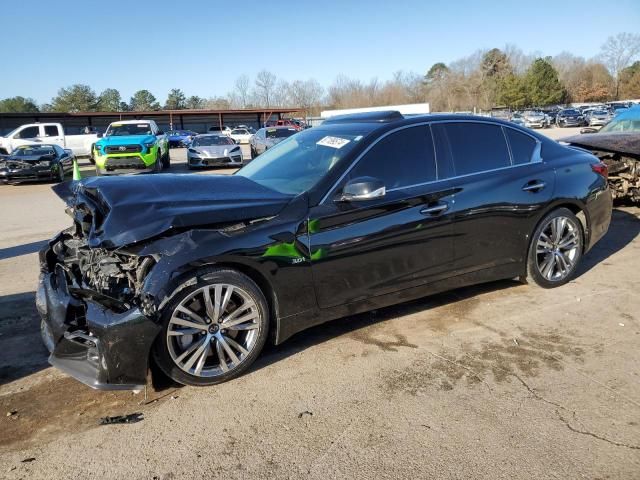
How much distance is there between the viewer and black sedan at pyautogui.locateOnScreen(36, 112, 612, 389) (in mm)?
3230

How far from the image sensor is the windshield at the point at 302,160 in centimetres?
398

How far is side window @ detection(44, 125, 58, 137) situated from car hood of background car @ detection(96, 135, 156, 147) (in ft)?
29.3

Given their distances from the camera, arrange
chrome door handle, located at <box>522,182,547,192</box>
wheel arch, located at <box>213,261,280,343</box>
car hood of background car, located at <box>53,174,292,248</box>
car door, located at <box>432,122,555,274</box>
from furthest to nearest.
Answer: chrome door handle, located at <box>522,182,547,192</box>
car door, located at <box>432,122,555,274</box>
wheel arch, located at <box>213,261,280,343</box>
car hood of background car, located at <box>53,174,292,248</box>

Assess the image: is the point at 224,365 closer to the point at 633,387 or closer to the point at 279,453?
the point at 279,453

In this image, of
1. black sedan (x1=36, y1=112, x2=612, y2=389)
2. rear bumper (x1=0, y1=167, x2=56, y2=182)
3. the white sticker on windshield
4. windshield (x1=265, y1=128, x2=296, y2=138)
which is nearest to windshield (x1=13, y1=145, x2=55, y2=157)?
rear bumper (x1=0, y1=167, x2=56, y2=182)

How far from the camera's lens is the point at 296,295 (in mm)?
3600

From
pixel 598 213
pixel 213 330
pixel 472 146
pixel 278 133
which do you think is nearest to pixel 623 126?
pixel 598 213

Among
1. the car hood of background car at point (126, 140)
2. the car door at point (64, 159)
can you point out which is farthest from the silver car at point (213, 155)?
the car door at point (64, 159)

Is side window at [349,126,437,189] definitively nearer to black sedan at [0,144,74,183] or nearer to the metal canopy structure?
black sedan at [0,144,74,183]

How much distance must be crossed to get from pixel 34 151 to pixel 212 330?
18.1m

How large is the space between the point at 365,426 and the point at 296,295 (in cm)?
102

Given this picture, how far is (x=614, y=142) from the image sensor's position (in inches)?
331

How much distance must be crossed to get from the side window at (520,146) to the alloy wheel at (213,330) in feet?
9.60

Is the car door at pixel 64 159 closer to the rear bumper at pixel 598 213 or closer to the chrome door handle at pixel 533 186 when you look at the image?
the chrome door handle at pixel 533 186
